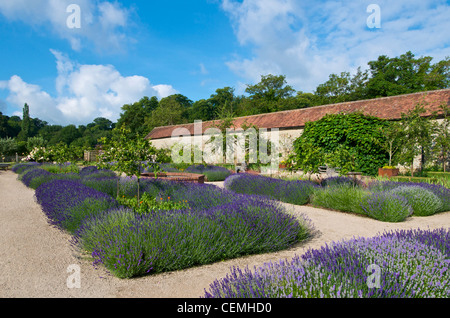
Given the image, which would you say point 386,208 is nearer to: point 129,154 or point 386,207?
point 386,207

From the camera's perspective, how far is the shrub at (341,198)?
6227mm

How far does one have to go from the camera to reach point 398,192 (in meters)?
6.53

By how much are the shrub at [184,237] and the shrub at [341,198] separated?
2496mm

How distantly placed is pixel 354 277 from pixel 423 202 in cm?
534

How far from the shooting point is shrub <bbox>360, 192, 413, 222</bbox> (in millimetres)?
5422

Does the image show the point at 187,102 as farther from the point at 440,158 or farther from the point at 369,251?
the point at 369,251

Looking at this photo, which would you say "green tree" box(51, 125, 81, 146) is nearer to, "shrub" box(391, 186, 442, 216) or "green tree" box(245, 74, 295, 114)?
"green tree" box(245, 74, 295, 114)

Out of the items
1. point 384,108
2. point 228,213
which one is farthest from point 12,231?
point 384,108

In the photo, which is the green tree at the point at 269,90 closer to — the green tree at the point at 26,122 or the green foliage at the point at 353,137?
the green foliage at the point at 353,137
